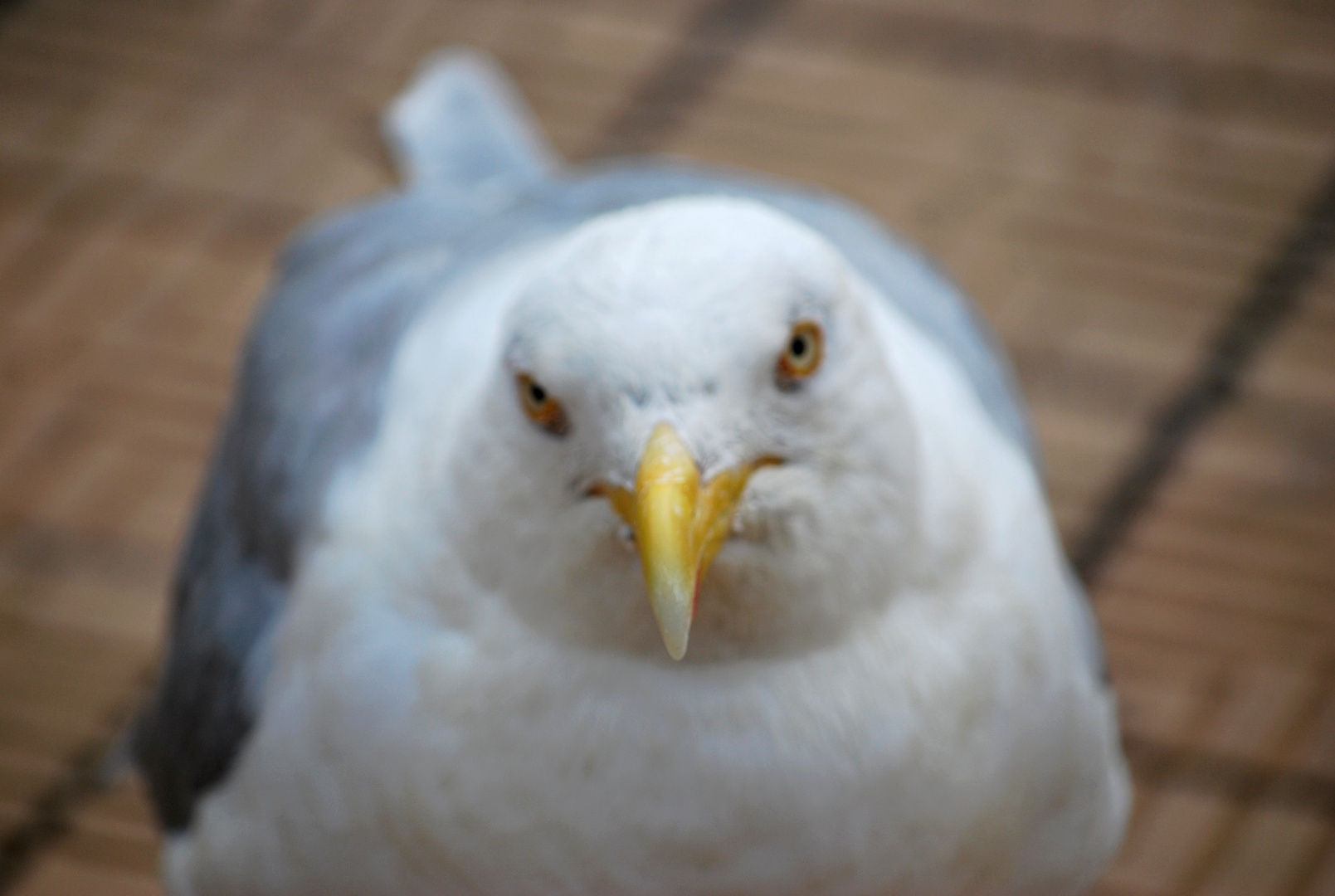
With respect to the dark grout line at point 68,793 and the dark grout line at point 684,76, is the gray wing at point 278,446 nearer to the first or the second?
the dark grout line at point 68,793

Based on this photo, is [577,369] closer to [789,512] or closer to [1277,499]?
[789,512]

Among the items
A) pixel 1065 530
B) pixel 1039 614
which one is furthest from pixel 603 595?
pixel 1065 530

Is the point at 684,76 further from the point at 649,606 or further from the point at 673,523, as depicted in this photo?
the point at 673,523

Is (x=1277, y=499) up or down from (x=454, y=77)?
down

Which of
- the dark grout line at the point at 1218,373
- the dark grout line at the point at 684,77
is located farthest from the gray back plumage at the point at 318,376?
the dark grout line at the point at 684,77

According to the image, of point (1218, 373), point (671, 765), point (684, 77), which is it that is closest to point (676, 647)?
point (671, 765)

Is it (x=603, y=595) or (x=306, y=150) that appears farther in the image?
(x=306, y=150)

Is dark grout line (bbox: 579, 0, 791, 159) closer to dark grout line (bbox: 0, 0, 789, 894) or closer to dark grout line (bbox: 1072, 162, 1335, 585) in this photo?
dark grout line (bbox: 0, 0, 789, 894)
